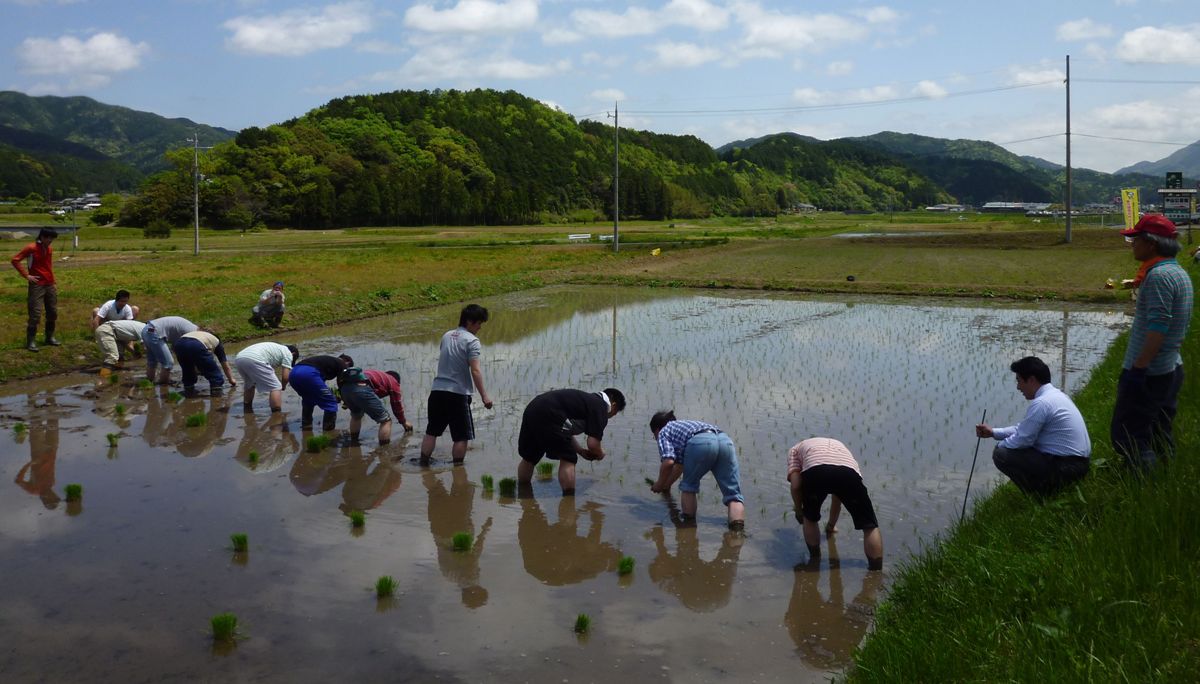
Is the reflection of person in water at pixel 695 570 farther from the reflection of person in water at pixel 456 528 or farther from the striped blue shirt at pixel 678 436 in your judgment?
the reflection of person in water at pixel 456 528

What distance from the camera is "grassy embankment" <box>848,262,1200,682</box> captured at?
11.7 ft

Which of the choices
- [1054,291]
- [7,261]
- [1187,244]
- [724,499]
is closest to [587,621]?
[724,499]

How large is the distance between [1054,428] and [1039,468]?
28 centimetres

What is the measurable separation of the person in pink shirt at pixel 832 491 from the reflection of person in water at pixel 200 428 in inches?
233

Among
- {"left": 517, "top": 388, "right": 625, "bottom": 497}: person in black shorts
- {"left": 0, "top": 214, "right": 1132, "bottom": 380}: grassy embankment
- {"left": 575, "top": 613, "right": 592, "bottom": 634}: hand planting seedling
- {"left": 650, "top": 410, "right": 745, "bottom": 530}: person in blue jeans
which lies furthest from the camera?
{"left": 0, "top": 214, "right": 1132, "bottom": 380}: grassy embankment

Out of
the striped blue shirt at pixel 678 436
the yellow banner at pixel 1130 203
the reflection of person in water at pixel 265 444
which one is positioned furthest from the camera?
the yellow banner at pixel 1130 203

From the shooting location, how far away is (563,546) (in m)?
6.57

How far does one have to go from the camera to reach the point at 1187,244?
36000mm

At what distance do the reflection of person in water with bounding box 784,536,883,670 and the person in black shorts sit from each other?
219 cm

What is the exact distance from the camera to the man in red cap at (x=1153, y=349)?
551 cm

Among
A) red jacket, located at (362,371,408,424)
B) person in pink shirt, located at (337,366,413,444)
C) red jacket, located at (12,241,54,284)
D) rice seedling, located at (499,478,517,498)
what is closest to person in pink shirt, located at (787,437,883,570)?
rice seedling, located at (499,478,517,498)

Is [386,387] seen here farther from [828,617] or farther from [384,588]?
[828,617]

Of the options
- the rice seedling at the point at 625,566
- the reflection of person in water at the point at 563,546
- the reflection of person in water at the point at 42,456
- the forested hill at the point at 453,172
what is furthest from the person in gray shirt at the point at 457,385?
the forested hill at the point at 453,172

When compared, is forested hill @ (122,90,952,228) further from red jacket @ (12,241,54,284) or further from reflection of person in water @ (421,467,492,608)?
reflection of person in water @ (421,467,492,608)
